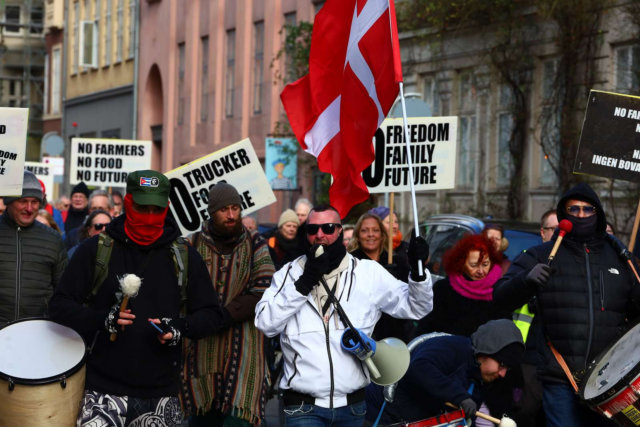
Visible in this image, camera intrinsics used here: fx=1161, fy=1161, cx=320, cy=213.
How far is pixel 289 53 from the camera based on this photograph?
3048 centimetres

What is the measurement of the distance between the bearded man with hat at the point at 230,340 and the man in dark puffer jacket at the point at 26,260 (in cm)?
116

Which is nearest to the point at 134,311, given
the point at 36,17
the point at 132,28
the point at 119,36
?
the point at 132,28

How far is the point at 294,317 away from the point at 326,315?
0.57ft

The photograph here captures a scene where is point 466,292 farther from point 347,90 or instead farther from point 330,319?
point 330,319

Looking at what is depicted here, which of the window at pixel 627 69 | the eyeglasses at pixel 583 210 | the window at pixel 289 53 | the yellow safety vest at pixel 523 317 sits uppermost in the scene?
the window at pixel 289 53

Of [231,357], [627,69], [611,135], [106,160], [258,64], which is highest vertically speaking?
[258,64]

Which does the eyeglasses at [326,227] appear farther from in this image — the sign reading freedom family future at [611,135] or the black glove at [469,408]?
the sign reading freedom family future at [611,135]

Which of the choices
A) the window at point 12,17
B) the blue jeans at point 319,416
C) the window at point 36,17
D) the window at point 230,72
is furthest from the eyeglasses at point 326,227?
the window at point 36,17

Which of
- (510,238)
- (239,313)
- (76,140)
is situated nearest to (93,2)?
(76,140)

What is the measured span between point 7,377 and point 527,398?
3381mm

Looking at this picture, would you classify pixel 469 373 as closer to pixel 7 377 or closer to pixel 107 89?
pixel 7 377

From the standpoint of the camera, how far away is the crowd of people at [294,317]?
5.97 metres

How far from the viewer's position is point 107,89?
154 ft

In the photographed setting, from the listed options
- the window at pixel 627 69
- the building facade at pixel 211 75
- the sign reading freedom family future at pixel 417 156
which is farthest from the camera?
the building facade at pixel 211 75
